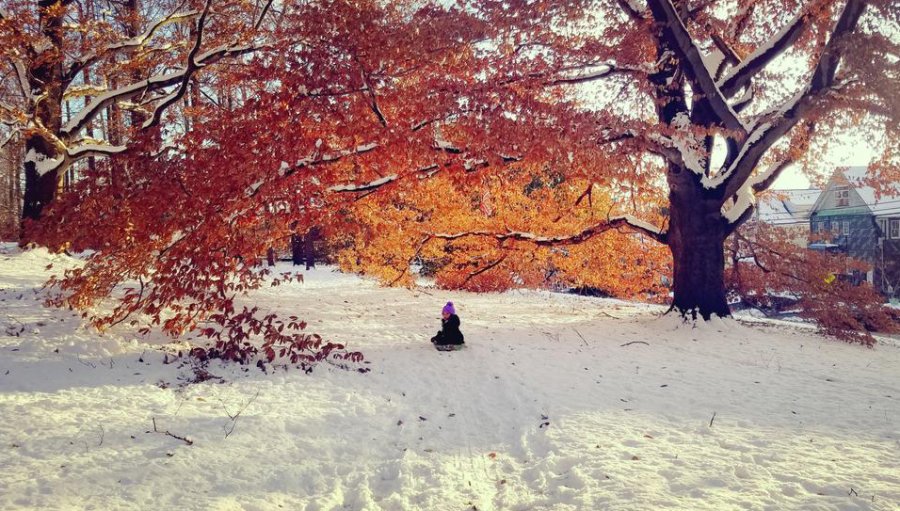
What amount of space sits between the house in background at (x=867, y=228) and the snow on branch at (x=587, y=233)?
940 inches

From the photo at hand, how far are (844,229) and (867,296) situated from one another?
29.6 meters

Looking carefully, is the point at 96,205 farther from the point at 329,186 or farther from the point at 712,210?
the point at 712,210

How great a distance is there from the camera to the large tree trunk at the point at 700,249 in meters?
11.2

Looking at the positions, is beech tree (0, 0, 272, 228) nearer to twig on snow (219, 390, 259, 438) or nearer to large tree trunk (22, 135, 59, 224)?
large tree trunk (22, 135, 59, 224)

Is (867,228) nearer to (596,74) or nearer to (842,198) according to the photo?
(842,198)

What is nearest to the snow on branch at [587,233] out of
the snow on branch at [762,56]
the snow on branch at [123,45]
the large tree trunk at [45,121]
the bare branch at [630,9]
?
the snow on branch at [762,56]

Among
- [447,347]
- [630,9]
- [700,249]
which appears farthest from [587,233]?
[447,347]

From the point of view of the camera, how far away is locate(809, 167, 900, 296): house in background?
102 ft

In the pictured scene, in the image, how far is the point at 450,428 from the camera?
5.61 metres

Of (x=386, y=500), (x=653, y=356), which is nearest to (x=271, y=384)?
(x=386, y=500)

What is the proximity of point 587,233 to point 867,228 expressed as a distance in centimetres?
3191

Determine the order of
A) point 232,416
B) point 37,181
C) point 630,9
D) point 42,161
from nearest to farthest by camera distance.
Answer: point 232,416 → point 630,9 → point 37,181 → point 42,161

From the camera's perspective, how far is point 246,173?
24.3 feet

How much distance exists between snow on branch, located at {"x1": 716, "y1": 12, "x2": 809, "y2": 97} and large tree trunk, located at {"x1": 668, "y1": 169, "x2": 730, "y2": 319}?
2.01 metres
